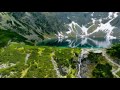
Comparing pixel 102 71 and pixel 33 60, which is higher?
pixel 33 60

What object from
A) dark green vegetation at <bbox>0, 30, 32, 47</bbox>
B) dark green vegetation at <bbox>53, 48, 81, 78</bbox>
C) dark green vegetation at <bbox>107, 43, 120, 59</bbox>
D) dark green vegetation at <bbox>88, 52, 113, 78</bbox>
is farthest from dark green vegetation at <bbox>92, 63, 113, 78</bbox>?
dark green vegetation at <bbox>0, 30, 32, 47</bbox>

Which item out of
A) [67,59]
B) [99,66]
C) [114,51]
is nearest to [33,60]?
[67,59]

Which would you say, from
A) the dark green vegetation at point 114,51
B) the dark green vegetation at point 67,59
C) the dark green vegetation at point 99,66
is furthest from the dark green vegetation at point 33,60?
the dark green vegetation at point 114,51

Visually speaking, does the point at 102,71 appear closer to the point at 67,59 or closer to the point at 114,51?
the point at 114,51

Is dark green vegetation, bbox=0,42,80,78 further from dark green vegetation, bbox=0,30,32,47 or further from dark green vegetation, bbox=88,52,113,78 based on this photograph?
dark green vegetation, bbox=88,52,113,78
